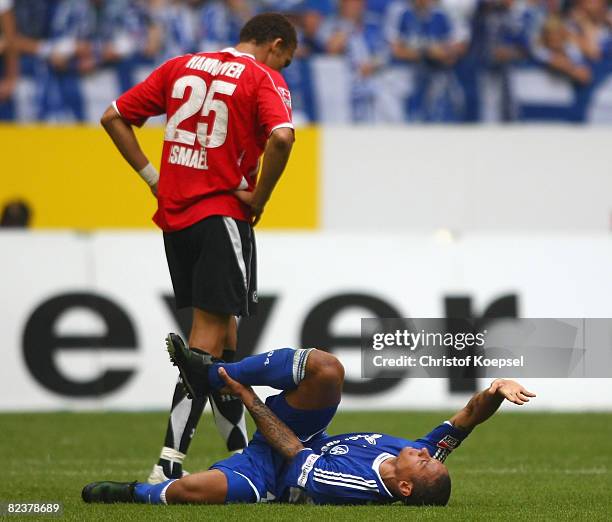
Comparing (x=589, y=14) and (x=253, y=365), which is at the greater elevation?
(x=589, y=14)

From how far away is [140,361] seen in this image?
36.5 ft

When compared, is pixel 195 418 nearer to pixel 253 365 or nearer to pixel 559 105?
pixel 253 365

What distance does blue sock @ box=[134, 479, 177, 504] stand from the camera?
5.88 m

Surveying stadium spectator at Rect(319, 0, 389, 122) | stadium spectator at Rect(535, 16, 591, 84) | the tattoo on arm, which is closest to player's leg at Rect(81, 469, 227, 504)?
the tattoo on arm

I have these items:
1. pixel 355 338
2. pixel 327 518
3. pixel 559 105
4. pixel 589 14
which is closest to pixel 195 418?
pixel 327 518

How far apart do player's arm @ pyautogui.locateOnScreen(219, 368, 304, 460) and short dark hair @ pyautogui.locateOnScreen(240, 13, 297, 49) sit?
1637 millimetres

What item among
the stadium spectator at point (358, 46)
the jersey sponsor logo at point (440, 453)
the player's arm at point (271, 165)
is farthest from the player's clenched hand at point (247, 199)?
the stadium spectator at point (358, 46)

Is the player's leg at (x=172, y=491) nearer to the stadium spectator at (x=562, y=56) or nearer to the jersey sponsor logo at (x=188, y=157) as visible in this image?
the jersey sponsor logo at (x=188, y=157)

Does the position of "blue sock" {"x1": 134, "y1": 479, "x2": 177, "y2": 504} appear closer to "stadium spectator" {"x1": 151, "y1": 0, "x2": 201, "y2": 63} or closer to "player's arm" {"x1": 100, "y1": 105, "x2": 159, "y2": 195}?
"player's arm" {"x1": 100, "y1": 105, "x2": 159, "y2": 195}

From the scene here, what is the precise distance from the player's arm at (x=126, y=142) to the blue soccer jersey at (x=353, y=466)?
1541 millimetres

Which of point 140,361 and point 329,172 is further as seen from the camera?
point 329,172

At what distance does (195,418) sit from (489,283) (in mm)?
5390

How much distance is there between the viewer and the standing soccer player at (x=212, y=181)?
629cm

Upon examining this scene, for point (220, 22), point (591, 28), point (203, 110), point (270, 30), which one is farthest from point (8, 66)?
point (203, 110)
